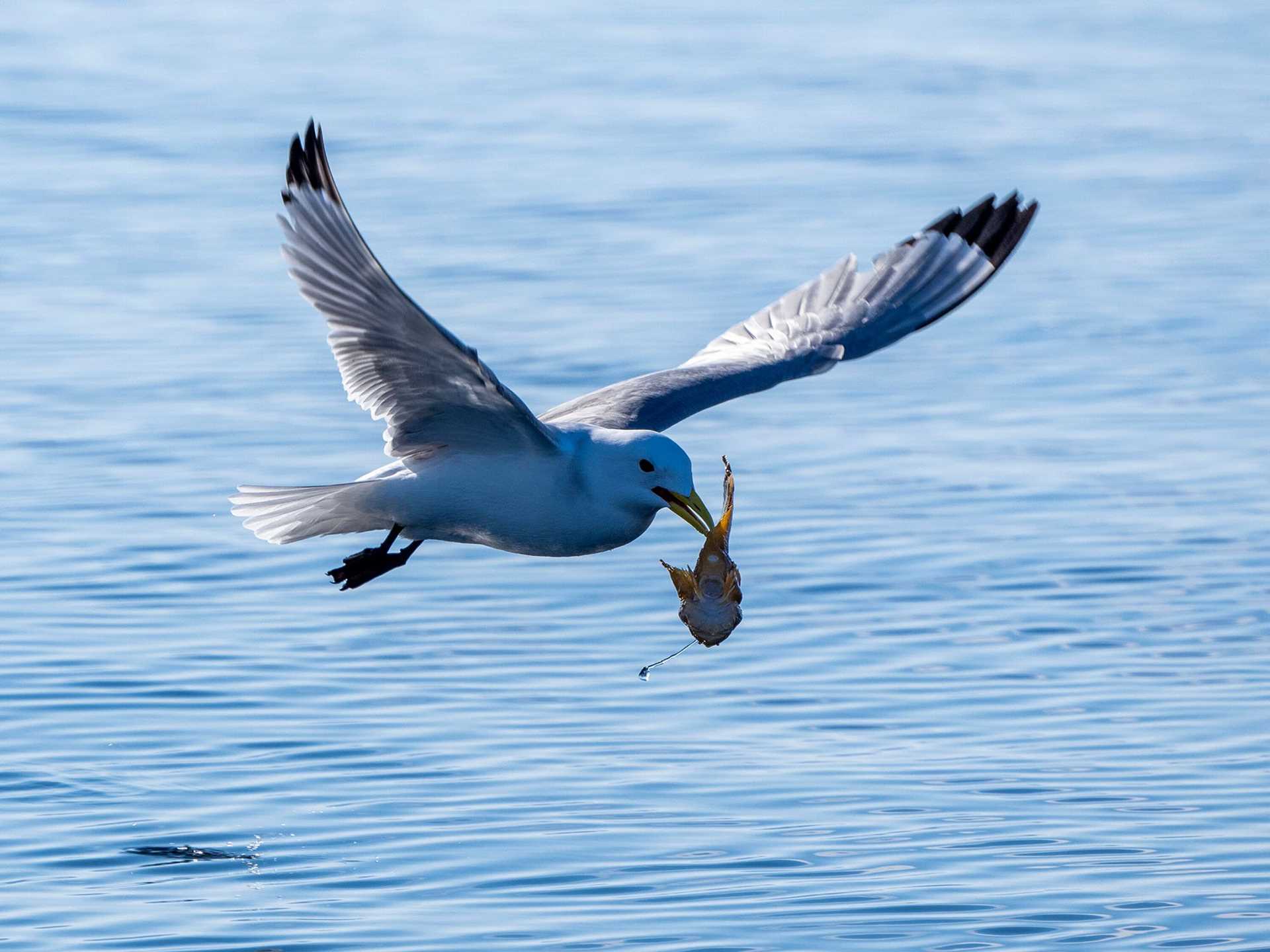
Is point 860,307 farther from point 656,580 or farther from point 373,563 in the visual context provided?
point 373,563

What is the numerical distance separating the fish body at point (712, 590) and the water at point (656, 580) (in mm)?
1252

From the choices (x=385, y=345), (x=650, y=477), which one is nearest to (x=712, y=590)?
A: (x=650, y=477)

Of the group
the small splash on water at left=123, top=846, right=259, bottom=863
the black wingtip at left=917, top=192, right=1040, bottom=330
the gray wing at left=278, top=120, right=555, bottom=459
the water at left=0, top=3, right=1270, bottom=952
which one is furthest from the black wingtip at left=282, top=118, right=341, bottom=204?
the black wingtip at left=917, top=192, right=1040, bottom=330

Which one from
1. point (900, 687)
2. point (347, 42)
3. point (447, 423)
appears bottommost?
point (900, 687)

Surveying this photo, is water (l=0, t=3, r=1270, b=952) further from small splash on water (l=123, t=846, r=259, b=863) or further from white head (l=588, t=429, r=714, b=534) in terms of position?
white head (l=588, t=429, r=714, b=534)

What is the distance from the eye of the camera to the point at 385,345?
30.4 ft

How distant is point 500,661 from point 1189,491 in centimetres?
534

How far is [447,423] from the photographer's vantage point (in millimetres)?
9609

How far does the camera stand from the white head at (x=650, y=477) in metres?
9.20

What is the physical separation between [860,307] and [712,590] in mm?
3289

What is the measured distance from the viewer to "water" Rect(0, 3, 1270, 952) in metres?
10.3

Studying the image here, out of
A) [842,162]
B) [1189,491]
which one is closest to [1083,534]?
[1189,491]

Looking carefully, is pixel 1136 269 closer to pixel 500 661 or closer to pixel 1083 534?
pixel 1083 534

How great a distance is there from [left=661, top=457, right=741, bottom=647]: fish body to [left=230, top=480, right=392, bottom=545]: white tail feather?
1338mm
